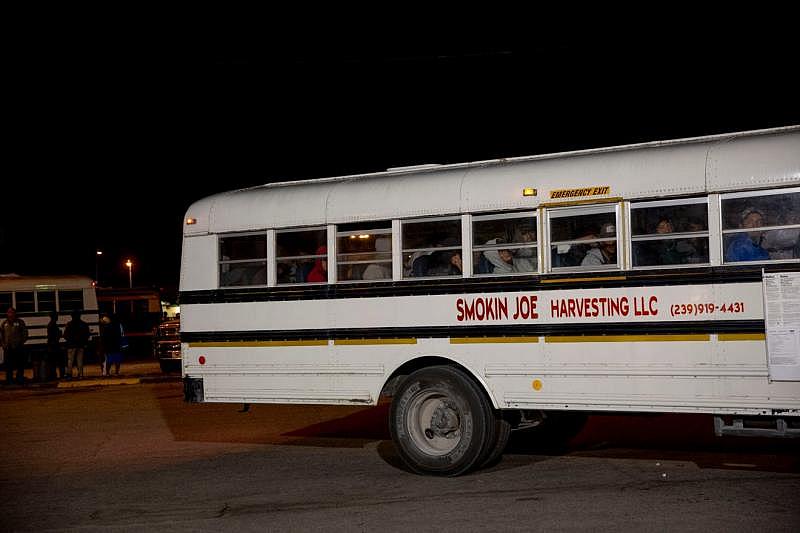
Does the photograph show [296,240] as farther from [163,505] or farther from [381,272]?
[163,505]

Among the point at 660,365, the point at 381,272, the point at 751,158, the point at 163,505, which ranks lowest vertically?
the point at 163,505

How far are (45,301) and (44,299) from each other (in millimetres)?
80

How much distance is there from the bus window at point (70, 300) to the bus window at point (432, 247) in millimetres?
26973

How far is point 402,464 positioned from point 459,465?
1.08m

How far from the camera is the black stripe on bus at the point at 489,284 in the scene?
9.00 m

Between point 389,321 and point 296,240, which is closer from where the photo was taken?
point 389,321

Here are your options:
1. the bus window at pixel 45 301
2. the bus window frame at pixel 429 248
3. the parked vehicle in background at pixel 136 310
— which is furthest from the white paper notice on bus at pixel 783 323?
the parked vehicle in background at pixel 136 310

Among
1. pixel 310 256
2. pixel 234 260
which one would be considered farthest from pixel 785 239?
pixel 234 260

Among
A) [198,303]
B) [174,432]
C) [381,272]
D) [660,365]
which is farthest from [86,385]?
[660,365]

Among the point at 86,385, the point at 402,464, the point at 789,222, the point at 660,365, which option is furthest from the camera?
the point at 86,385

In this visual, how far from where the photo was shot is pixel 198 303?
11.8 metres

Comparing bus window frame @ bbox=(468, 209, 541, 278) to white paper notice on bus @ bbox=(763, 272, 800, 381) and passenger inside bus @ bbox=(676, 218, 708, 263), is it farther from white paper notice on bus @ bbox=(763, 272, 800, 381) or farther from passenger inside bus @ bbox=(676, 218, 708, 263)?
white paper notice on bus @ bbox=(763, 272, 800, 381)

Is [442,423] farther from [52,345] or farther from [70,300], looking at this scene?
[70,300]

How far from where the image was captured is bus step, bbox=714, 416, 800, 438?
28.8 ft
